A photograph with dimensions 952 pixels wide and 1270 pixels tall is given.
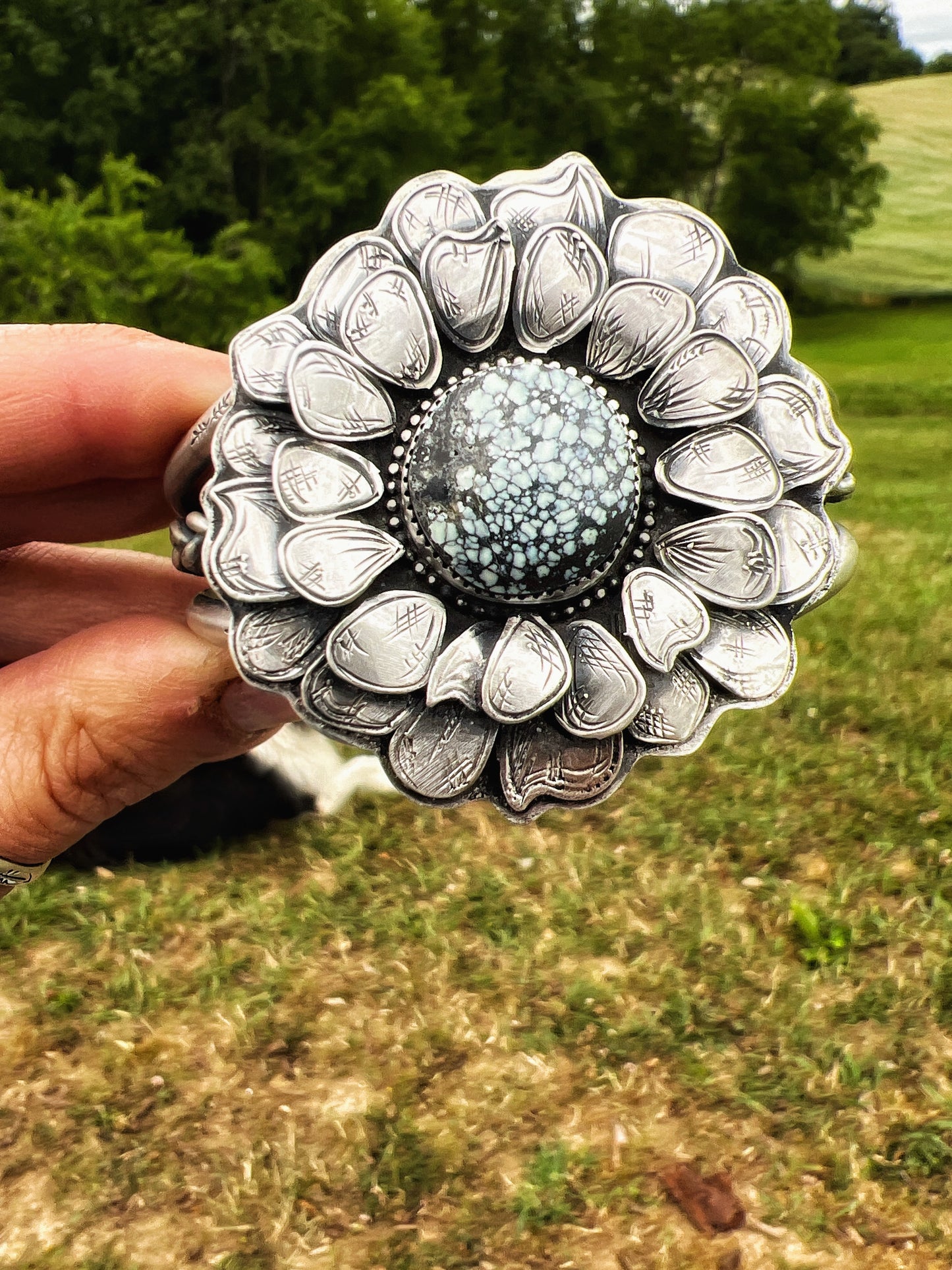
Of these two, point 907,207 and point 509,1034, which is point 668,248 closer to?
point 509,1034

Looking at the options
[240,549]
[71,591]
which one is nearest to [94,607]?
[71,591]

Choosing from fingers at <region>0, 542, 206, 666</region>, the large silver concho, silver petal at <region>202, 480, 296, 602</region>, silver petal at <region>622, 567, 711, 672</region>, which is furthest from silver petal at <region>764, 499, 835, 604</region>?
fingers at <region>0, 542, 206, 666</region>

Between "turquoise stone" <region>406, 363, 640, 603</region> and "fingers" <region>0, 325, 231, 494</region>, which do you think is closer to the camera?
"turquoise stone" <region>406, 363, 640, 603</region>

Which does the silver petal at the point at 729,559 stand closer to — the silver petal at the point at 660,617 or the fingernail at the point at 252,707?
the silver petal at the point at 660,617

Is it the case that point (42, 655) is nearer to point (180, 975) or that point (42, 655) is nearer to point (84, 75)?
point (180, 975)

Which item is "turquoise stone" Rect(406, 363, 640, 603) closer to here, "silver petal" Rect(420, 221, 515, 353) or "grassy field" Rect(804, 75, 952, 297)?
"silver petal" Rect(420, 221, 515, 353)

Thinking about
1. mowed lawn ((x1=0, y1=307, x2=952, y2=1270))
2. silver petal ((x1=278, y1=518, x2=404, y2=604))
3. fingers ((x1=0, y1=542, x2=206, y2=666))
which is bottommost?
mowed lawn ((x1=0, y1=307, x2=952, y2=1270))
